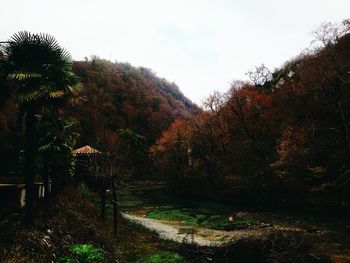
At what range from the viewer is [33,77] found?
15.0 meters

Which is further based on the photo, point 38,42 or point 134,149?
point 134,149

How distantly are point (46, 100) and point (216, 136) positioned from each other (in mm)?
46935

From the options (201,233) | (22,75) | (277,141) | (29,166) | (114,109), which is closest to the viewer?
(22,75)

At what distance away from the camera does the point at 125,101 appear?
119m

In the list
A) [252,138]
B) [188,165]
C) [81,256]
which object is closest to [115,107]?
[188,165]

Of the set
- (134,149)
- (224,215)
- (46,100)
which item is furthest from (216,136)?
(46,100)

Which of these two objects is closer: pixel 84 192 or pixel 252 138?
pixel 84 192

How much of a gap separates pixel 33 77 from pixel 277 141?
→ 1529 inches

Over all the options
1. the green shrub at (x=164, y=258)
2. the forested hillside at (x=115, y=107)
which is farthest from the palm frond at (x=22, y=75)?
the forested hillside at (x=115, y=107)

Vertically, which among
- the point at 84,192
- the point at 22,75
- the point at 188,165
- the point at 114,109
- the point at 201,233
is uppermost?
the point at 114,109

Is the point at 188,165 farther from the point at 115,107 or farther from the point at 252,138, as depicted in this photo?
the point at 115,107

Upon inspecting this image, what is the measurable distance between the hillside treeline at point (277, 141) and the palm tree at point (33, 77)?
1927 centimetres

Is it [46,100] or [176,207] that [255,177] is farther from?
[46,100]

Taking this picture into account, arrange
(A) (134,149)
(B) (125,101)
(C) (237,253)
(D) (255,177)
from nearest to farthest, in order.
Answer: (C) (237,253)
(D) (255,177)
(A) (134,149)
(B) (125,101)
